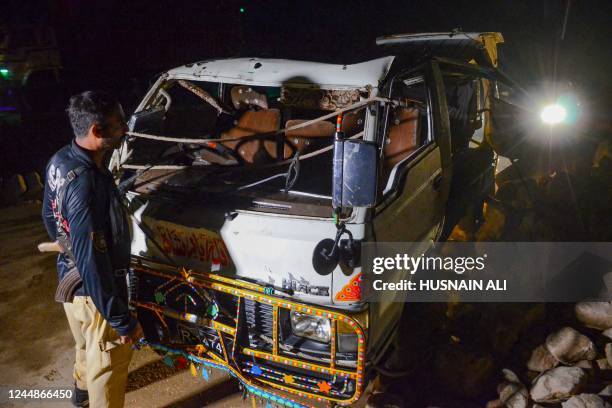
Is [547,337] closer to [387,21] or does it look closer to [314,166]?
[314,166]

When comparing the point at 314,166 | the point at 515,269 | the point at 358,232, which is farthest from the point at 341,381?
the point at 515,269

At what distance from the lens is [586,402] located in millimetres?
2693

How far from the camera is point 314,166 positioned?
3.61 meters

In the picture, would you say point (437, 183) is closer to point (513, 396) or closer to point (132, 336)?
point (513, 396)

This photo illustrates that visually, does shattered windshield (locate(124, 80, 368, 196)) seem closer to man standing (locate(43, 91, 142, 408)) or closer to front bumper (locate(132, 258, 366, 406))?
man standing (locate(43, 91, 142, 408))

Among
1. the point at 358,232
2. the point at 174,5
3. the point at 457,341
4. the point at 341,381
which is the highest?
the point at 174,5

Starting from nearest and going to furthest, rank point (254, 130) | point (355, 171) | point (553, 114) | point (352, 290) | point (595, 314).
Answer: point (355, 171)
point (352, 290)
point (595, 314)
point (254, 130)
point (553, 114)

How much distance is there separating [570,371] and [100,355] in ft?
10.6

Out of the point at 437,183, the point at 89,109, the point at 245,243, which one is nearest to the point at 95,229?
the point at 89,109

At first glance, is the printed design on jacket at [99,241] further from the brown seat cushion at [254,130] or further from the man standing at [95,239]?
the brown seat cushion at [254,130]

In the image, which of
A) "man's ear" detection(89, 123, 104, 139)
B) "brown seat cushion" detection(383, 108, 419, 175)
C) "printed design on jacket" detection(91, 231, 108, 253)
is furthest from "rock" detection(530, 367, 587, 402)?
"man's ear" detection(89, 123, 104, 139)

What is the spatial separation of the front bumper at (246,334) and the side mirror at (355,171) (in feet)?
2.10

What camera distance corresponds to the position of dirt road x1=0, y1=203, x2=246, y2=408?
10.8 feet

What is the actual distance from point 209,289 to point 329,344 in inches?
32.2
